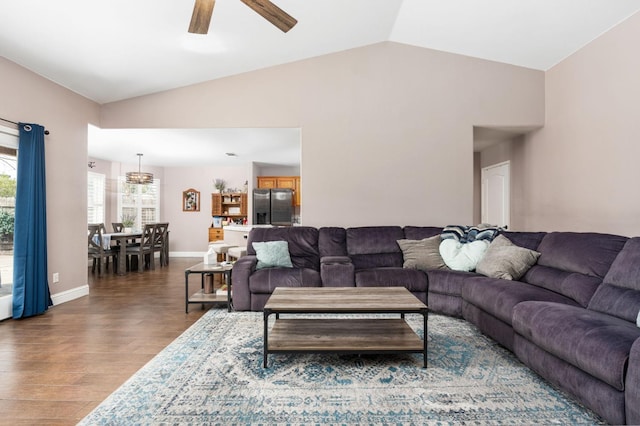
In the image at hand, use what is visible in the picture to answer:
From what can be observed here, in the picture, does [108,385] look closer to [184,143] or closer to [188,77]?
[188,77]

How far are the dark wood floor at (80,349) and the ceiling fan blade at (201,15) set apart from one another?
2.49 m

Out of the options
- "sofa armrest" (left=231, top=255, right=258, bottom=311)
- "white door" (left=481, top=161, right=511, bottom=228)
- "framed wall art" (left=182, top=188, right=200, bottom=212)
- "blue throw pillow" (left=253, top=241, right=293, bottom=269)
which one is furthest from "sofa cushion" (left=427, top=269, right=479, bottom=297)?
"framed wall art" (left=182, top=188, right=200, bottom=212)

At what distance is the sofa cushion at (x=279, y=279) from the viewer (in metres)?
3.88

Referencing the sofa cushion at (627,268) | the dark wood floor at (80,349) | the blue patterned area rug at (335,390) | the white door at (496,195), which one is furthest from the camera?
the white door at (496,195)

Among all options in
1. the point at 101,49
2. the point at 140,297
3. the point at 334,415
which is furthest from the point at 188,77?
the point at 334,415

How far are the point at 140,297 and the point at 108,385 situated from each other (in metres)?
2.60

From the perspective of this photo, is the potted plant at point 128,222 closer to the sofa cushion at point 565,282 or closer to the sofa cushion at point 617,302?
the sofa cushion at point 565,282

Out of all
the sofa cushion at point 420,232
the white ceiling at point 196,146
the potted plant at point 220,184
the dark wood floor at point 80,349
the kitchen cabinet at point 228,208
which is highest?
the white ceiling at point 196,146

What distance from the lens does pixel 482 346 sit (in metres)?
2.87

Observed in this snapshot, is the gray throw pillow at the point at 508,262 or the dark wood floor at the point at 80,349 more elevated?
the gray throw pillow at the point at 508,262

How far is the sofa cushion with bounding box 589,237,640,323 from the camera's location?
2252 millimetres

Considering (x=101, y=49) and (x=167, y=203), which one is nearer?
(x=101, y=49)

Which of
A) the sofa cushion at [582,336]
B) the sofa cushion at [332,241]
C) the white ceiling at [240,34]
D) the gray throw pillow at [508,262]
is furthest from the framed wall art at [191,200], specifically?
the sofa cushion at [582,336]

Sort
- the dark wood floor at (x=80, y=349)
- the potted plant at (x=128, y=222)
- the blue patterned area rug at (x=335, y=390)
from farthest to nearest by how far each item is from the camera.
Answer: the potted plant at (x=128, y=222) < the dark wood floor at (x=80, y=349) < the blue patterned area rug at (x=335, y=390)
